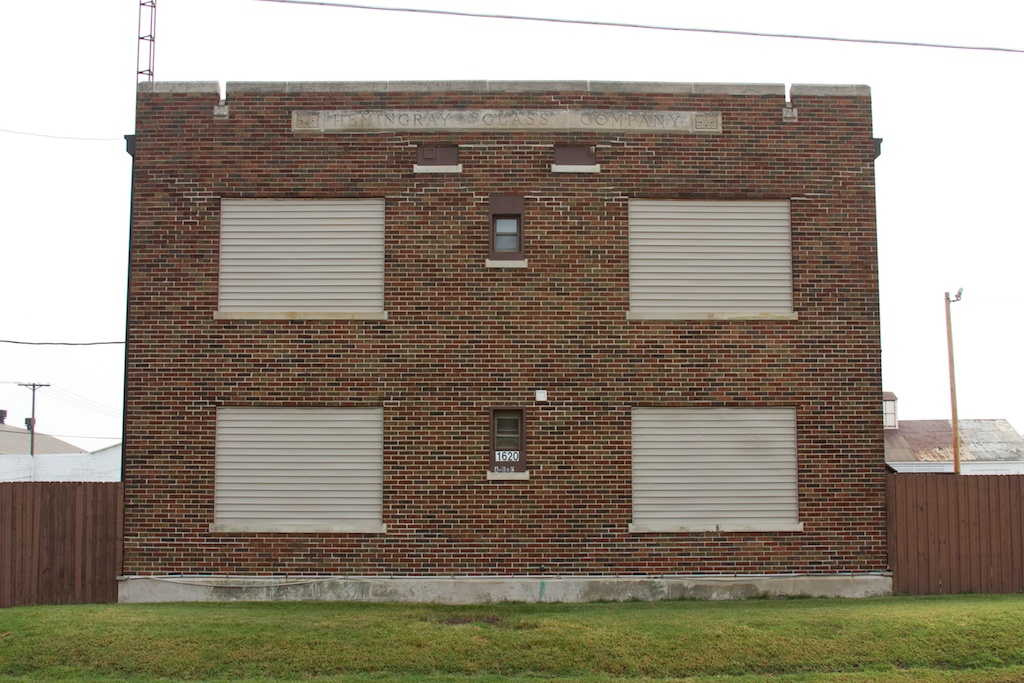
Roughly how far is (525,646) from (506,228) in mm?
6544

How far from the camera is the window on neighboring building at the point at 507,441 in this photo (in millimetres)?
14781

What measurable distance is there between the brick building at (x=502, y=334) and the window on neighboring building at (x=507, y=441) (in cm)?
5

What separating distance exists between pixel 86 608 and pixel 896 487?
11.8 m

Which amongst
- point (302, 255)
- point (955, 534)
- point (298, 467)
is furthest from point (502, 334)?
point (955, 534)

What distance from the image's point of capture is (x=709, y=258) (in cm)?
1525

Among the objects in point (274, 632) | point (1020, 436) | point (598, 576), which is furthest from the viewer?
point (1020, 436)

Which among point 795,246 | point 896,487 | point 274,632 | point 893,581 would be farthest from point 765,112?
point 274,632

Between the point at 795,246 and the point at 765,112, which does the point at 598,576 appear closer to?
the point at 795,246

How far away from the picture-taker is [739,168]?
15320mm

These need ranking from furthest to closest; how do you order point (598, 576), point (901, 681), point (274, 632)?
1. point (598, 576)
2. point (274, 632)
3. point (901, 681)

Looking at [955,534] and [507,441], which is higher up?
[507,441]

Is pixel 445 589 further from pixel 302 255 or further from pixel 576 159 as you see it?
pixel 576 159

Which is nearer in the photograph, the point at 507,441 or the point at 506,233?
the point at 507,441

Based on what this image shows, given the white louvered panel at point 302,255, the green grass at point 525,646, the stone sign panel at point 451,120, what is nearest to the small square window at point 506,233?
the stone sign panel at point 451,120
